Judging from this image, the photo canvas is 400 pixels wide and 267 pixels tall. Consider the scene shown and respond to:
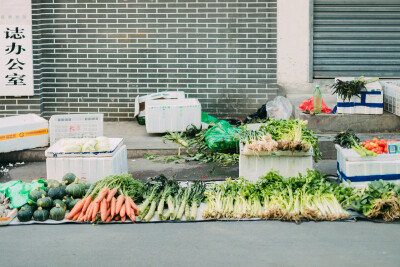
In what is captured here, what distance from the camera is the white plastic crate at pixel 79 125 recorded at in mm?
10352

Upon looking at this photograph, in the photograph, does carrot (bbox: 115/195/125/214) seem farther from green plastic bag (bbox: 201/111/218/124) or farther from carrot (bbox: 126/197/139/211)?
green plastic bag (bbox: 201/111/218/124)

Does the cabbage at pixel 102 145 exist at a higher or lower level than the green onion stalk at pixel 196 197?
higher

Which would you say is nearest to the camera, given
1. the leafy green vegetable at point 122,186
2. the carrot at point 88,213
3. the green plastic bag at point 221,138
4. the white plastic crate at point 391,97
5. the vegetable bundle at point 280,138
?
the carrot at point 88,213

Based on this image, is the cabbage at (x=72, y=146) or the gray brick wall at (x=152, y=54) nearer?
the cabbage at (x=72, y=146)

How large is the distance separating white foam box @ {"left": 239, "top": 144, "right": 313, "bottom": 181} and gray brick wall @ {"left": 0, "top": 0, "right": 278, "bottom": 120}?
442 cm

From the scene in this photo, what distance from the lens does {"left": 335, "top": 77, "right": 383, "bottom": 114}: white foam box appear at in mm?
11461

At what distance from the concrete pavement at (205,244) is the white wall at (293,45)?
600 cm

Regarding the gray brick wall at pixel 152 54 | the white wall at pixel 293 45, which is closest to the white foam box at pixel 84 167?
the gray brick wall at pixel 152 54

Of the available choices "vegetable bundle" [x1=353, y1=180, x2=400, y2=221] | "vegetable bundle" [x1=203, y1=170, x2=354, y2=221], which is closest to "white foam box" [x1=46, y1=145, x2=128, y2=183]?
"vegetable bundle" [x1=203, y1=170, x2=354, y2=221]

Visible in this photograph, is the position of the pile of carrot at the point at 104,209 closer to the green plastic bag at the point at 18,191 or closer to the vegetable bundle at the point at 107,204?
the vegetable bundle at the point at 107,204

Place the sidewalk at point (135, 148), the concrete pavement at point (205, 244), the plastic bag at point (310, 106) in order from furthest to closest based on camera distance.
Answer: the plastic bag at point (310, 106), the sidewalk at point (135, 148), the concrete pavement at point (205, 244)

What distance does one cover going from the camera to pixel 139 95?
13375 mm

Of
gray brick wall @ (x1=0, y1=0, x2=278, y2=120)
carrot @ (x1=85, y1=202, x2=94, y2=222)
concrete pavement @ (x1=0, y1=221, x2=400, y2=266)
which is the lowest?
concrete pavement @ (x1=0, y1=221, x2=400, y2=266)

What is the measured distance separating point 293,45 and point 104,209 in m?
6.87
